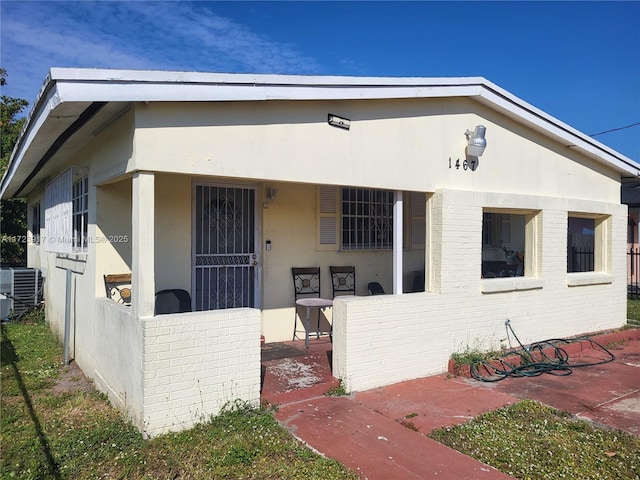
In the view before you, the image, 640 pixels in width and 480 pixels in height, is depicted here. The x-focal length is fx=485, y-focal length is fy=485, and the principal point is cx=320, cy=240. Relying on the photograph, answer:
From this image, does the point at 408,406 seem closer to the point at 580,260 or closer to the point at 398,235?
the point at 398,235

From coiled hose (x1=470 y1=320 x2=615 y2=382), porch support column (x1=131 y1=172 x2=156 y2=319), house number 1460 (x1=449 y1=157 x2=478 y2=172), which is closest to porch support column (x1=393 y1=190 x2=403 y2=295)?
house number 1460 (x1=449 y1=157 x2=478 y2=172)

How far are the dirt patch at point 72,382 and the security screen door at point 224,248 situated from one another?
1.67m

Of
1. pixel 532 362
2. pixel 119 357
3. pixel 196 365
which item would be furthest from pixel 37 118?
pixel 532 362

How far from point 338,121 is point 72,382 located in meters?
4.72

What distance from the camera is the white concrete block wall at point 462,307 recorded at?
18.9 ft

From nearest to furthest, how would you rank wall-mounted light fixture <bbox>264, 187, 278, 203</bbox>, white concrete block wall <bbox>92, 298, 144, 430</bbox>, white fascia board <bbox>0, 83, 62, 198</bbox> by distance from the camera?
1. white fascia board <bbox>0, 83, 62, 198</bbox>
2. white concrete block wall <bbox>92, 298, 144, 430</bbox>
3. wall-mounted light fixture <bbox>264, 187, 278, 203</bbox>

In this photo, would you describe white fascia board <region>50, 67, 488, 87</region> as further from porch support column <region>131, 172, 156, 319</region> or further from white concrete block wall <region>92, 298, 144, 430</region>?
white concrete block wall <region>92, 298, 144, 430</region>

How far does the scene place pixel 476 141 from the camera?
265 inches

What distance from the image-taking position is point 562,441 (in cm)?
441

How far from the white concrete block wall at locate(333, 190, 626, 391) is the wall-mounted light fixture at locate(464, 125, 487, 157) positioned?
59cm

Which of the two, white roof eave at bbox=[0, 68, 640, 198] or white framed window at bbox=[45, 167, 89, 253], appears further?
white framed window at bbox=[45, 167, 89, 253]

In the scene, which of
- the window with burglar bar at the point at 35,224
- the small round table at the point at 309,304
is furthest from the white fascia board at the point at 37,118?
the window with burglar bar at the point at 35,224

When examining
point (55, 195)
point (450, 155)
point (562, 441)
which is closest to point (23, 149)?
point (55, 195)

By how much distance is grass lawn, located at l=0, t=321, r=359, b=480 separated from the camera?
12.3 ft
